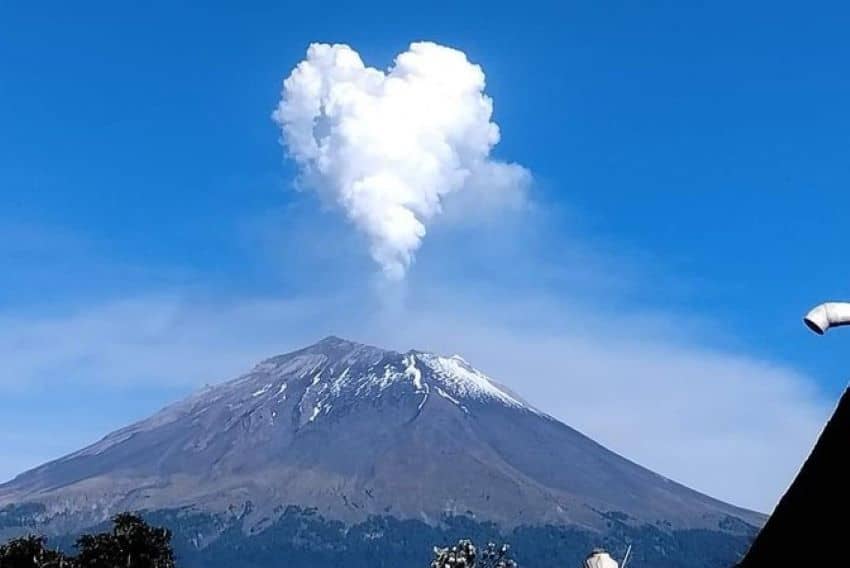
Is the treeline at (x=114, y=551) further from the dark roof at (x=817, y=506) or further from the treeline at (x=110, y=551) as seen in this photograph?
the dark roof at (x=817, y=506)

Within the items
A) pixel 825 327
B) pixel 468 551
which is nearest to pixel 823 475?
pixel 825 327

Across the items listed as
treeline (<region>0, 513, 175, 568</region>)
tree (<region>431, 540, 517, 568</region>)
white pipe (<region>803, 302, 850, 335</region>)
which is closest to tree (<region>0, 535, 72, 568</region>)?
treeline (<region>0, 513, 175, 568</region>)

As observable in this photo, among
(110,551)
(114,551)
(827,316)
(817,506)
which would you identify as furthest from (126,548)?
(827,316)

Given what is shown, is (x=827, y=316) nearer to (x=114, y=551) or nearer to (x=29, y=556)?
(x=114, y=551)

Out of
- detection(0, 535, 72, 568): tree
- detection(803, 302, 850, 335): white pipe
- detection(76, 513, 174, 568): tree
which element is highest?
detection(803, 302, 850, 335): white pipe

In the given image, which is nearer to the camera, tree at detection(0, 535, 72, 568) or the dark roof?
the dark roof

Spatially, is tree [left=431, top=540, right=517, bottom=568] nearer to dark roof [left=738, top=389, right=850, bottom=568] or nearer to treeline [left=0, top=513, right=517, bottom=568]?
treeline [left=0, top=513, right=517, bottom=568]
